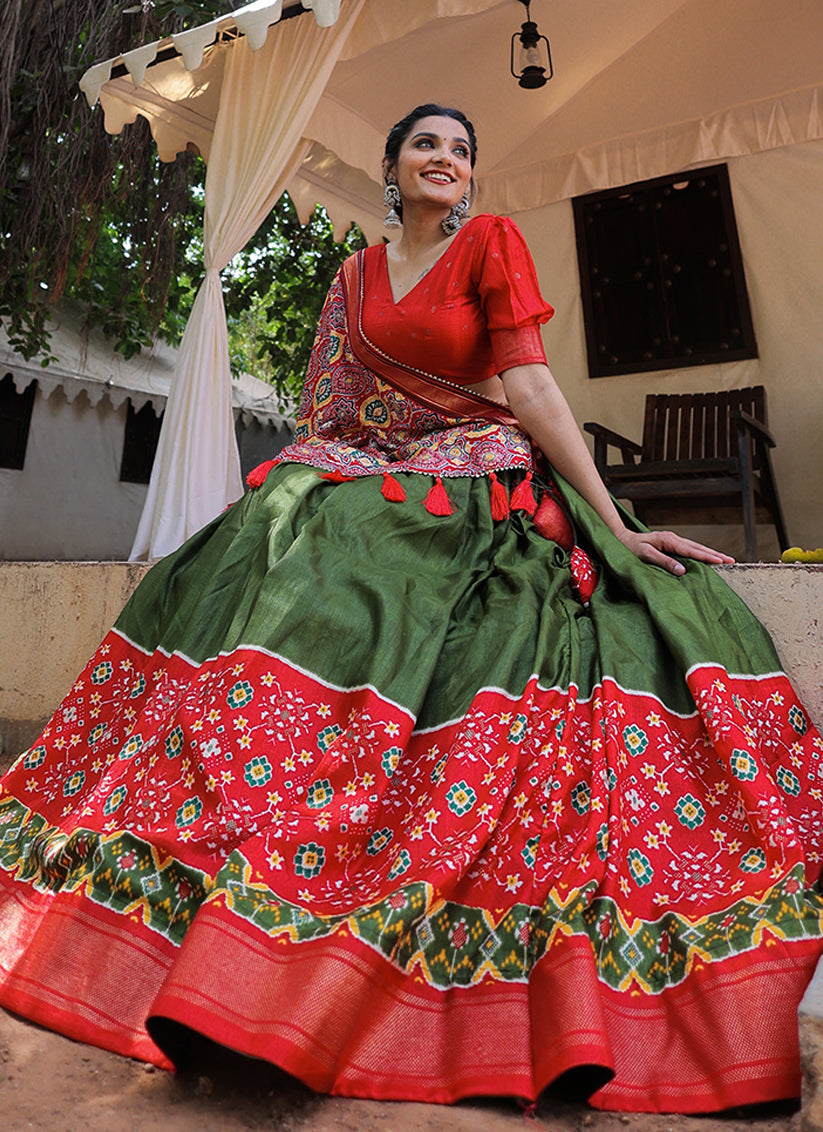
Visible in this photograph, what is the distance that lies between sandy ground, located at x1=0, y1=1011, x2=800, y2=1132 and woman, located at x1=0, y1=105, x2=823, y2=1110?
3cm

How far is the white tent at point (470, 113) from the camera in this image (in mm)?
3910

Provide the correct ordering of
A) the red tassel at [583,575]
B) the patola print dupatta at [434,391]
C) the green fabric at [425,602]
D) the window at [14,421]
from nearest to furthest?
1. the green fabric at [425,602]
2. the red tassel at [583,575]
3. the patola print dupatta at [434,391]
4. the window at [14,421]

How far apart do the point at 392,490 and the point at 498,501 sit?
263 millimetres

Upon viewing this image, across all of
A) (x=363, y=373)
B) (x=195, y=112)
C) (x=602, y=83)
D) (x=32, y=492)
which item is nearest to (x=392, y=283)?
(x=363, y=373)

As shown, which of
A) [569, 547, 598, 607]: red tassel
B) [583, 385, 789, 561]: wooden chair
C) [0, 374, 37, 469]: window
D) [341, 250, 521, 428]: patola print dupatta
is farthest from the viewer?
[0, 374, 37, 469]: window

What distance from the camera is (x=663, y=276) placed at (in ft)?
18.0

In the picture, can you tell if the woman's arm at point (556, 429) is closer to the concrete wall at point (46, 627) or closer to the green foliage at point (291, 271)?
the concrete wall at point (46, 627)

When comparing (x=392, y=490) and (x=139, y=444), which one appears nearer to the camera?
(x=392, y=490)

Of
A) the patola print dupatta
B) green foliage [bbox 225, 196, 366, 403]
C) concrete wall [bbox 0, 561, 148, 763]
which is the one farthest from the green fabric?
green foliage [bbox 225, 196, 366, 403]

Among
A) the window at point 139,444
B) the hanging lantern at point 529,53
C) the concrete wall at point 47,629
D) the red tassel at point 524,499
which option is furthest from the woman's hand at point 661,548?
the window at point 139,444

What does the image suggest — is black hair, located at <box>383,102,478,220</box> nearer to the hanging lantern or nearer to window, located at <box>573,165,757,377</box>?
the hanging lantern

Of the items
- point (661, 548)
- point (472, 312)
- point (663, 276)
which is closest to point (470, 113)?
point (663, 276)

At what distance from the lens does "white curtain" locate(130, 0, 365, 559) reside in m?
3.79

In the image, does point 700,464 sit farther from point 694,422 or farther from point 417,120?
point 417,120
